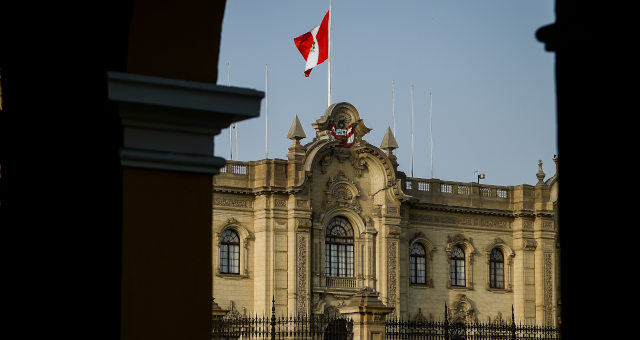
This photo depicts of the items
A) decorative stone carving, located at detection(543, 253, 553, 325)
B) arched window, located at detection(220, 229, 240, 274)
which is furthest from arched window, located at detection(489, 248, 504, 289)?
arched window, located at detection(220, 229, 240, 274)

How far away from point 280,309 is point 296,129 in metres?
5.70

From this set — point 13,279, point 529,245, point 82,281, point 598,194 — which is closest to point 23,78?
point 13,279

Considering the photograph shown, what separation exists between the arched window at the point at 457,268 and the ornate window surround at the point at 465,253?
146 millimetres

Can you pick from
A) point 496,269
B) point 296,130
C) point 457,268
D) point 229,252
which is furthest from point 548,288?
point 229,252

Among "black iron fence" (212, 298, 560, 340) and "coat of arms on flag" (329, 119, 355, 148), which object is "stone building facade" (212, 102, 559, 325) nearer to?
"coat of arms on flag" (329, 119, 355, 148)

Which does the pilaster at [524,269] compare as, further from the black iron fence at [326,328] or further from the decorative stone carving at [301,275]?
the decorative stone carving at [301,275]

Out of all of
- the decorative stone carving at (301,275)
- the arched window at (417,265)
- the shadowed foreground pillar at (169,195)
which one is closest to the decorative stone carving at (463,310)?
the arched window at (417,265)

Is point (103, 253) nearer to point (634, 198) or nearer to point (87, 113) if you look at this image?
point (87, 113)

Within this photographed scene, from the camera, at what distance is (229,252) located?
36875mm

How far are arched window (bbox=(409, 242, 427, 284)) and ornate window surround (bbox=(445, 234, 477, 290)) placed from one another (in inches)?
33.5

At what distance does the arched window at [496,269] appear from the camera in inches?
1656

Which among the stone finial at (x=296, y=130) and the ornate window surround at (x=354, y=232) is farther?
the ornate window surround at (x=354, y=232)

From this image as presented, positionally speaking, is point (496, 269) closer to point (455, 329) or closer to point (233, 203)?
point (455, 329)

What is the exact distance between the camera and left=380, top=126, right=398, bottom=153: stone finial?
39562mm
